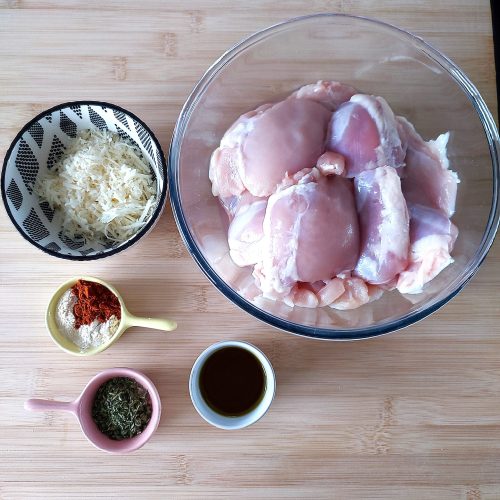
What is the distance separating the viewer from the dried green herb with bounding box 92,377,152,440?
144 centimetres

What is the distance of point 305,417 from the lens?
1.50m

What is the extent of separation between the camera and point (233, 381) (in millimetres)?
1490

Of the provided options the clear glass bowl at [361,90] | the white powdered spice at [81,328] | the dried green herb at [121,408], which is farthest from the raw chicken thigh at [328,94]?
the dried green herb at [121,408]

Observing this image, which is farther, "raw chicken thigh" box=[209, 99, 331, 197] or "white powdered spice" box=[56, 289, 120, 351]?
"white powdered spice" box=[56, 289, 120, 351]

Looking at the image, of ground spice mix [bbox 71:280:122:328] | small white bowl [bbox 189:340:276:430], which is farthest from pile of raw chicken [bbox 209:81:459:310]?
ground spice mix [bbox 71:280:122:328]

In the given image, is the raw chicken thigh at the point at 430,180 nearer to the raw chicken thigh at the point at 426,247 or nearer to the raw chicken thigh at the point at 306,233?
the raw chicken thigh at the point at 426,247

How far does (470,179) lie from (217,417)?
90 cm

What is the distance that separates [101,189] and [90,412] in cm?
58

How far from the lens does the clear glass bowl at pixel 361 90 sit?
4.45 ft

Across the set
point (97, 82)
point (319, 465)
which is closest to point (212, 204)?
point (97, 82)

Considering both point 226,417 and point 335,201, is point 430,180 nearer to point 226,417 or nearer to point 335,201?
point 335,201

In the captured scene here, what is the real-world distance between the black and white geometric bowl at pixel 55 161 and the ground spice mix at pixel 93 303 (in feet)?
0.29

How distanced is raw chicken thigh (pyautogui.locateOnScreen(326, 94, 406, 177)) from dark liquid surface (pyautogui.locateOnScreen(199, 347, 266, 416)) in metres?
0.56

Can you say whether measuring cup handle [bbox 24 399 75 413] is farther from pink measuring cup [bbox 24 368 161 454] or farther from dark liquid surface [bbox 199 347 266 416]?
dark liquid surface [bbox 199 347 266 416]
